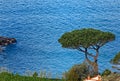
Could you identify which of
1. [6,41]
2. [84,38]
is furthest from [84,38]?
[6,41]

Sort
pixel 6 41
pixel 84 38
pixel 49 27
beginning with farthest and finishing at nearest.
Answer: pixel 49 27 < pixel 6 41 < pixel 84 38

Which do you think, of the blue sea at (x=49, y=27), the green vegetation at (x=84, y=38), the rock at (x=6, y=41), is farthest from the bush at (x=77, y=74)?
the rock at (x=6, y=41)

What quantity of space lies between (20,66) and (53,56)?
8.71 metres

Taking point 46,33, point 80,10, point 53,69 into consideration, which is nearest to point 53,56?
point 53,69

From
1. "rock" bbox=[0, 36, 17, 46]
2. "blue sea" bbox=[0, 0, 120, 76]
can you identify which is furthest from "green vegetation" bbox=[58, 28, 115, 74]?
"rock" bbox=[0, 36, 17, 46]

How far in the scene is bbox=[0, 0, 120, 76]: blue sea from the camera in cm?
9212

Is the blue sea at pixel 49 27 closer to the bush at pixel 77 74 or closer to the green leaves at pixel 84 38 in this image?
the green leaves at pixel 84 38

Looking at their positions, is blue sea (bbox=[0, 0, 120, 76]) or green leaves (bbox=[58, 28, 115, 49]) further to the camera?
blue sea (bbox=[0, 0, 120, 76])

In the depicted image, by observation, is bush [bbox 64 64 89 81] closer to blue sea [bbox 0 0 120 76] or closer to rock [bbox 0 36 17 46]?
blue sea [bbox 0 0 120 76]

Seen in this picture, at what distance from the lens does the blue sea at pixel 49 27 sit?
92.1 m

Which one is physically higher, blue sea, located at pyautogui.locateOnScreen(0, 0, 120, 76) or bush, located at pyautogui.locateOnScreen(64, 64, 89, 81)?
bush, located at pyautogui.locateOnScreen(64, 64, 89, 81)

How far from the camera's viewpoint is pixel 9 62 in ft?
309

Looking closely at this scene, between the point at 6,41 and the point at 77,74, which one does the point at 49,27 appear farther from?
the point at 77,74

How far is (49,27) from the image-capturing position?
4587 inches
